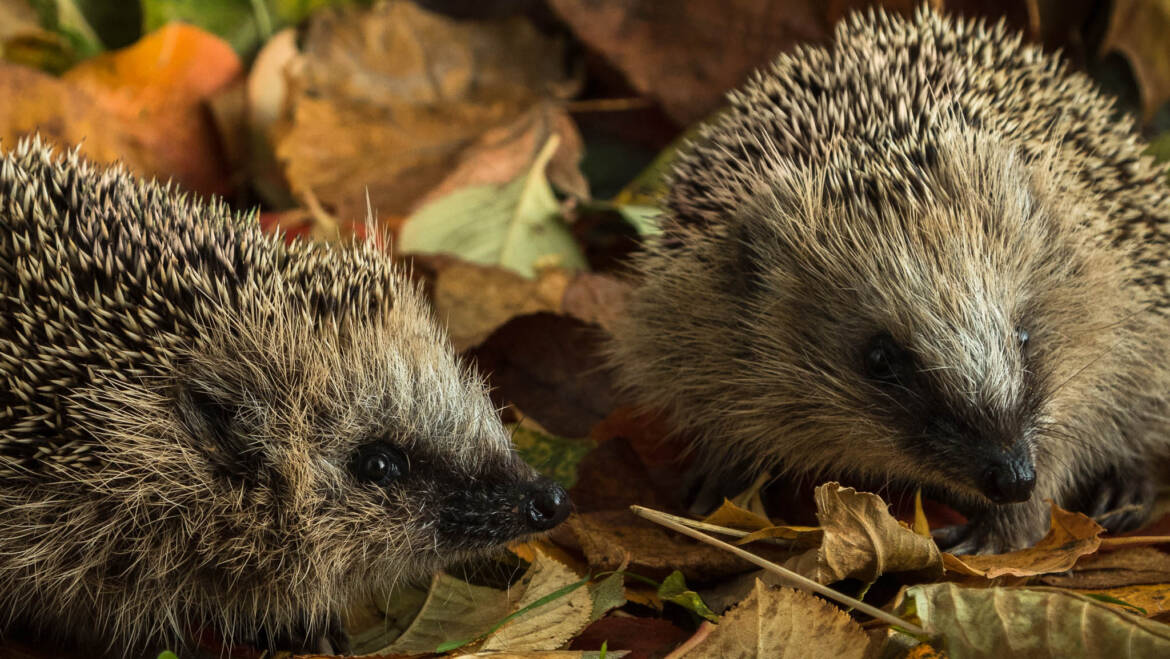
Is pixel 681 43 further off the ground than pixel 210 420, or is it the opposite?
pixel 681 43

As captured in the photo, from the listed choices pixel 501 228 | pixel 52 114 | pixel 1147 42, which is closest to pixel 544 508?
pixel 501 228

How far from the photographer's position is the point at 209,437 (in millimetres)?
1789

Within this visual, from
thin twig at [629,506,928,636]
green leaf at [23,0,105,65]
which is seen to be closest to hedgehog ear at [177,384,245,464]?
thin twig at [629,506,928,636]

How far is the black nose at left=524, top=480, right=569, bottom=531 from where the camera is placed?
1837 mm

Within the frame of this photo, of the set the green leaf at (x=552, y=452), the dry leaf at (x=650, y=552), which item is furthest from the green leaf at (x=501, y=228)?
the dry leaf at (x=650, y=552)

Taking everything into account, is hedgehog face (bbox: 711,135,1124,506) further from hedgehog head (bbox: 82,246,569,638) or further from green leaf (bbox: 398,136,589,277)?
green leaf (bbox: 398,136,589,277)

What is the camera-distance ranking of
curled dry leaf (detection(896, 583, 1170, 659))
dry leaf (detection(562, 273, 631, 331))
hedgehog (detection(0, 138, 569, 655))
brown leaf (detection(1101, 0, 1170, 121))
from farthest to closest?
brown leaf (detection(1101, 0, 1170, 121)), dry leaf (detection(562, 273, 631, 331)), hedgehog (detection(0, 138, 569, 655)), curled dry leaf (detection(896, 583, 1170, 659))

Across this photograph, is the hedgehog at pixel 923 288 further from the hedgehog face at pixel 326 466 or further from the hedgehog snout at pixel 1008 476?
the hedgehog face at pixel 326 466

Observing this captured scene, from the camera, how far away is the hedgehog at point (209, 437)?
5.62 feet

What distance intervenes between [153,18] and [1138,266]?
2.80 metres

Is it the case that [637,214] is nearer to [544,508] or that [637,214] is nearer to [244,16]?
[544,508]

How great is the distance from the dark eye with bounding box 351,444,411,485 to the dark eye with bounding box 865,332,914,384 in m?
0.81

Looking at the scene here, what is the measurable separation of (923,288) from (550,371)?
38.0 inches

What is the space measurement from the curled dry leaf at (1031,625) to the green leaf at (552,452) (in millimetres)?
786
